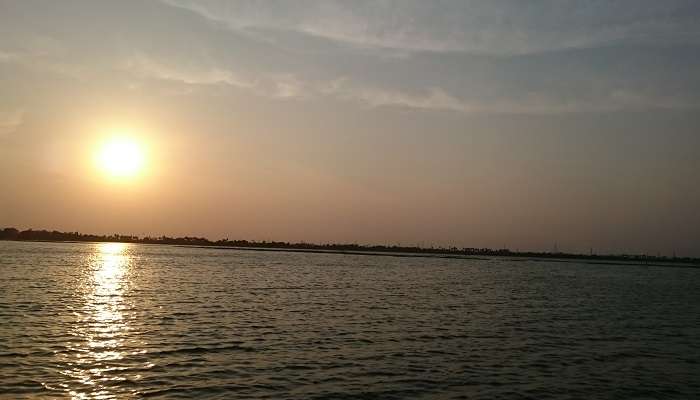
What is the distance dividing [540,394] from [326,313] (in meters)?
26.4

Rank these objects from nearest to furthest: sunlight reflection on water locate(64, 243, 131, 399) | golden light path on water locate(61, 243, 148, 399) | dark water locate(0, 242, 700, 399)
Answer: golden light path on water locate(61, 243, 148, 399)
sunlight reflection on water locate(64, 243, 131, 399)
dark water locate(0, 242, 700, 399)

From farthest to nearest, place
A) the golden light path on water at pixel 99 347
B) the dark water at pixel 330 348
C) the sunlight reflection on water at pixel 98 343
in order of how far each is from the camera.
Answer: the dark water at pixel 330 348
the sunlight reflection on water at pixel 98 343
the golden light path on water at pixel 99 347

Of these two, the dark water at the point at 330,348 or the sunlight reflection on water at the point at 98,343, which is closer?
the sunlight reflection on water at the point at 98,343

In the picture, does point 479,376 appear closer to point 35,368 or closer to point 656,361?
point 656,361

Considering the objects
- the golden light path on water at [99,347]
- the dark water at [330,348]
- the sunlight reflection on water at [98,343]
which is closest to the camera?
the golden light path on water at [99,347]

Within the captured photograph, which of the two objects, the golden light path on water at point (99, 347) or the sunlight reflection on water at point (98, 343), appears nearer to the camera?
the golden light path on water at point (99, 347)

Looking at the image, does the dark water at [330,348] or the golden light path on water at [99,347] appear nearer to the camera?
the golden light path on water at [99,347]

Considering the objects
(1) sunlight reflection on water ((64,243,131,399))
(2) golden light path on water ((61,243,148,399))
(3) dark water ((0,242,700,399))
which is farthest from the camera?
(3) dark water ((0,242,700,399))

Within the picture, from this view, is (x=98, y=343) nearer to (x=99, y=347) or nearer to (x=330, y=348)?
(x=99, y=347)

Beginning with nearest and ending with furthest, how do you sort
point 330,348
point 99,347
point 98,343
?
point 99,347 < point 98,343 < point 330,348

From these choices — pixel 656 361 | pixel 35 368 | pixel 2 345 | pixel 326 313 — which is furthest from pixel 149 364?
pixel 656 361

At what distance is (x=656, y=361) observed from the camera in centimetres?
3369

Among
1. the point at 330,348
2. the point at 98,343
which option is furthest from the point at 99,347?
the point at 330,348

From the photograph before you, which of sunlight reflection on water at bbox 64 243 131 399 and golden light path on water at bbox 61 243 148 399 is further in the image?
sunlight reflection on water at bbox 64 243 131 399
